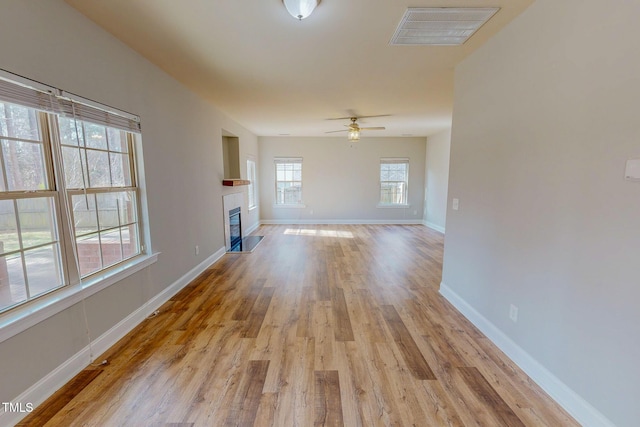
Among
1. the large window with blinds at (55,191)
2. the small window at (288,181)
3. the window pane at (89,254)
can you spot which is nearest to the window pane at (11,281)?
the large window with blinds at (55,191)

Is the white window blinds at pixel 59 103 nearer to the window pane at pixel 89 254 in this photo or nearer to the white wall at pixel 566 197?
the window pane at pixel 89 254

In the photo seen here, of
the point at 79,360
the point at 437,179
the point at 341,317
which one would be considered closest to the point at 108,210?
the point at 79,360

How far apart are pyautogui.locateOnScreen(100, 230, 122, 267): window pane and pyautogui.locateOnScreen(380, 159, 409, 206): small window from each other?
6781mm

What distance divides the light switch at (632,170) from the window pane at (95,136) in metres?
3.37

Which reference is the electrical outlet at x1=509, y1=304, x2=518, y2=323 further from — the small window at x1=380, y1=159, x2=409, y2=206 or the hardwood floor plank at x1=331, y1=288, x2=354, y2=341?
the small window at x1=380, y1=159, x2=409, y2=206

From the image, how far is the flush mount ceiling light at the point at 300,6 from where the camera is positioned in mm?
1602

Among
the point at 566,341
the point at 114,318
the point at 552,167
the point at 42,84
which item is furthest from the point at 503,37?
the point at 114,318

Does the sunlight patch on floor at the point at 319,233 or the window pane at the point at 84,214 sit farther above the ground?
the window pane at the point at 84,214

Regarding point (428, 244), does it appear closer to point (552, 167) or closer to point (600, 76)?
point (552, 167)

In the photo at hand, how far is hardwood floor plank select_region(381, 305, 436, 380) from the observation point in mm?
1841

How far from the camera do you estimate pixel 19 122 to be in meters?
1.52

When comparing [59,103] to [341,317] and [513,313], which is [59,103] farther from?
[513,313]

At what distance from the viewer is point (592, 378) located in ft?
4.59

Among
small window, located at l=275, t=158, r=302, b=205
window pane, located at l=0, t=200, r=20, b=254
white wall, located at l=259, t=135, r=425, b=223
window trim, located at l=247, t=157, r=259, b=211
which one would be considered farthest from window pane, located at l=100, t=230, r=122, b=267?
small window, located at l=275, t=158, r=302, b=205
